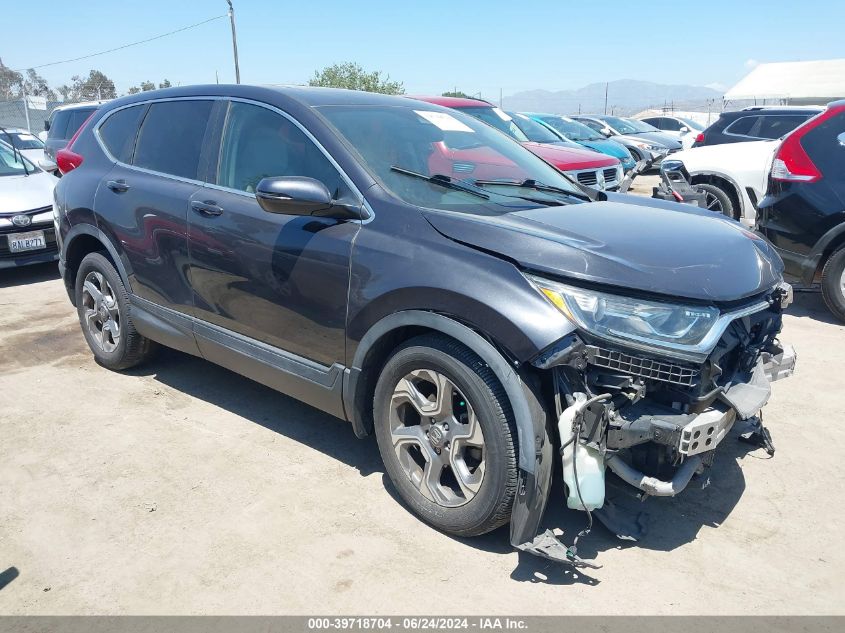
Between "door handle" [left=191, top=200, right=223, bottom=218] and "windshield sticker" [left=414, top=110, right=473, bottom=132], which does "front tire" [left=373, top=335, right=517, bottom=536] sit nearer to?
"door handle" [left=191, top=200, right=223, bottom=218]

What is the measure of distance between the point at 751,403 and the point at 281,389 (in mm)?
2263

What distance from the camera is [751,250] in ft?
10.5

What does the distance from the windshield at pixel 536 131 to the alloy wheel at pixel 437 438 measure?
7.88m

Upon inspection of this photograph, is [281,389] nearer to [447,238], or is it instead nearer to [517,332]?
[447,238]

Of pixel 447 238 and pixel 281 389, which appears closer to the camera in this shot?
pixel 447 238

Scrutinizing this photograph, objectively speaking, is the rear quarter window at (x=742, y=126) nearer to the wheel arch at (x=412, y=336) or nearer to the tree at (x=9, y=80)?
the wheel arch at (x=412, y=336)

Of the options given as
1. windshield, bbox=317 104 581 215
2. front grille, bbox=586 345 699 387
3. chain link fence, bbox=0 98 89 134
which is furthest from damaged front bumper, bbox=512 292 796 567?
chain link fence, bbox=0 98 89 134

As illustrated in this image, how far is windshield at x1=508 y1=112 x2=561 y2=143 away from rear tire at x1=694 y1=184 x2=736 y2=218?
2777 millimetres

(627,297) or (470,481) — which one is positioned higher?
(627,297)

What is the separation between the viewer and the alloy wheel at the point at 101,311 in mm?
4816

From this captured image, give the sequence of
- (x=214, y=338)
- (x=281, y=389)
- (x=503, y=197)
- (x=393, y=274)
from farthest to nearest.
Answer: (x=214, y=338) → (x=281, y=389) → (x=503, y=197) → (x=393, y=274)

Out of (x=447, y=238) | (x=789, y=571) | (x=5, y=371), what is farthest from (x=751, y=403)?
(x=5, y=371)

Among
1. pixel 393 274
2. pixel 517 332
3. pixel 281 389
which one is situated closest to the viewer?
pixel 517 332

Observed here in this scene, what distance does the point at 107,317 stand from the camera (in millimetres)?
4895
